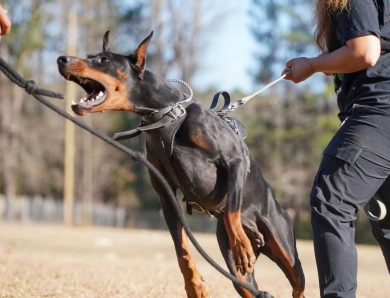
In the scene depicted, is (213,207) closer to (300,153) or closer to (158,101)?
(158,101)

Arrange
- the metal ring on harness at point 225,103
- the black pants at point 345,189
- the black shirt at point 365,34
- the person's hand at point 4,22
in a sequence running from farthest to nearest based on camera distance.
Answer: the metal ring on harness at point 225,103
the black pants at point 345,189
the black shirt at point 365,34
the person's hand at point 4,22

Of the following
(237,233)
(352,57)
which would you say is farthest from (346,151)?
(237,233)

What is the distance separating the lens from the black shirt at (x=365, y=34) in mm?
3820

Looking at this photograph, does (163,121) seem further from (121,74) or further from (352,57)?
(352,57)

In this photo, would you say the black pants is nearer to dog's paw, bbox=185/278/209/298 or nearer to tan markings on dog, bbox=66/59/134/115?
dog's paw, bbox=185/278/209/298

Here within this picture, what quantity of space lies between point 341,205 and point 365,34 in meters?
0.99

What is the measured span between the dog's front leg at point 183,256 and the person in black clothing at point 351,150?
4.28ft

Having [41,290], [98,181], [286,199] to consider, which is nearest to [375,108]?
[41,290]

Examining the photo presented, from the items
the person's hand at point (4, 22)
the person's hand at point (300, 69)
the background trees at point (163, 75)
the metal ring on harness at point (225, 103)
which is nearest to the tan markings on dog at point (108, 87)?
the person's hand at point (4, 22)

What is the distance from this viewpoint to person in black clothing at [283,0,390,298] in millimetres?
3887

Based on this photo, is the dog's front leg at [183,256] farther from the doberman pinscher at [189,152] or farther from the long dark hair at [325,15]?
the long dark hair at [325,15]

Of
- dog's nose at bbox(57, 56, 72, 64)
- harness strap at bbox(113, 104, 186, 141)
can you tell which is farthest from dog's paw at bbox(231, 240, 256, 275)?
dog's nose at bbox(57, 56, 72, 64)

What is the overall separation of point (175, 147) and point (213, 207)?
0.57 meters

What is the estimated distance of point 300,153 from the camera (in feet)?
138
